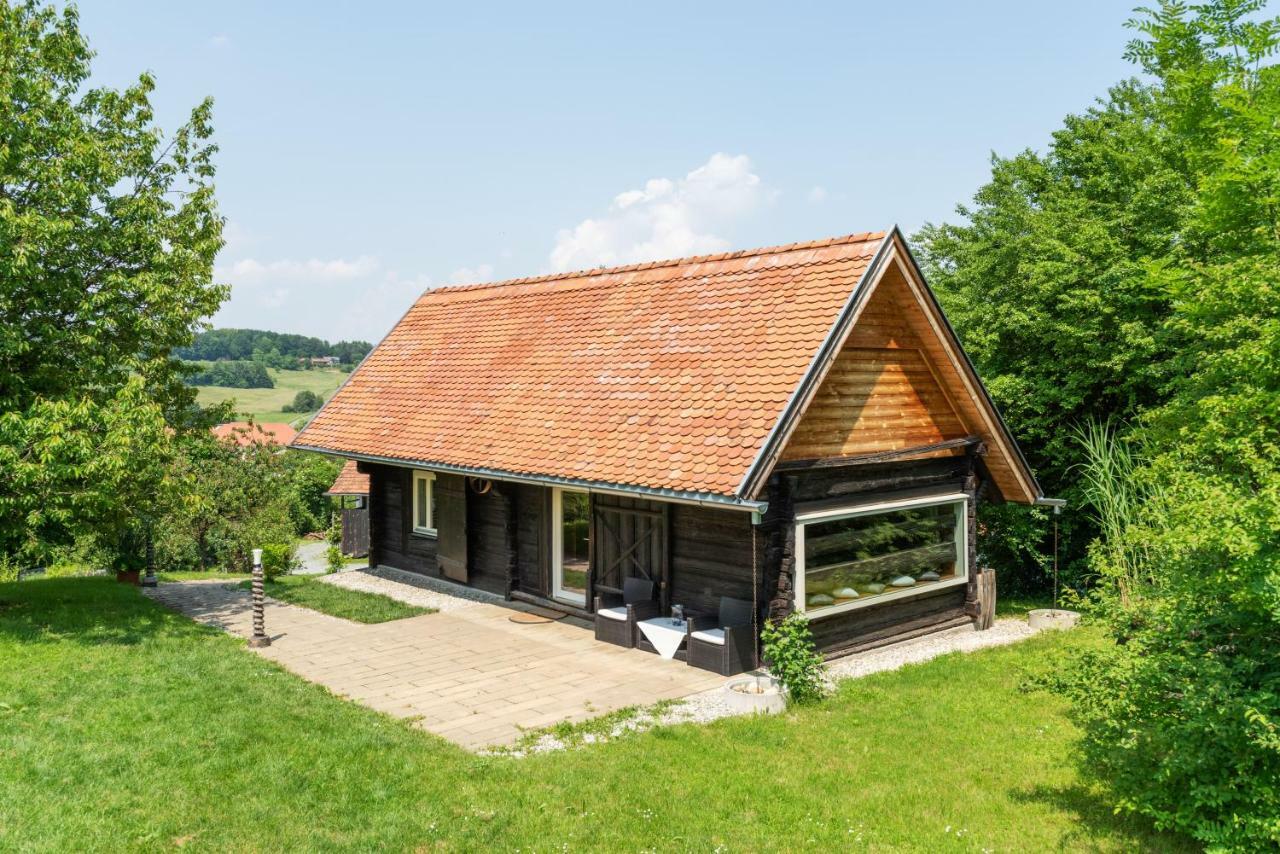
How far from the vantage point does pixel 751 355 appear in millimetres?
12195

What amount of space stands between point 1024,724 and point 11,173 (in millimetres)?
14544

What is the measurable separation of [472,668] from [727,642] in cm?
321

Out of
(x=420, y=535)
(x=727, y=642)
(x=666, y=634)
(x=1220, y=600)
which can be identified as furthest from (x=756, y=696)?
(x=420, y=535)

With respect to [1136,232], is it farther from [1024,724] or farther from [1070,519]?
[1024,724]

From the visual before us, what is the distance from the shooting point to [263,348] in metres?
106

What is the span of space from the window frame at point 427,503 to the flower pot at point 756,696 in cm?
906

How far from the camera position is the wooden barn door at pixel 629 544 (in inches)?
502

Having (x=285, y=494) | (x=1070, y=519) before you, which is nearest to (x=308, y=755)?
(x=1070, y=519)

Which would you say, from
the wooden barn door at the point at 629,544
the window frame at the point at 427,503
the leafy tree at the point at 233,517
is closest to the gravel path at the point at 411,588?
the window frame at the point at 427,503

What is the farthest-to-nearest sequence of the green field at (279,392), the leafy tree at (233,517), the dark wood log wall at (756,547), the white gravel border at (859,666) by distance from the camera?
1. the green field at (279,392)
2. the leafy tree at (233,517)
3. the dark wood log wall at (756,547)
4. the white gravel border at (859,666)

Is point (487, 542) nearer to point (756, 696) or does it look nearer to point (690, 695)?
point (690, 695)

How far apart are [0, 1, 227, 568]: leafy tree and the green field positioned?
192 ft

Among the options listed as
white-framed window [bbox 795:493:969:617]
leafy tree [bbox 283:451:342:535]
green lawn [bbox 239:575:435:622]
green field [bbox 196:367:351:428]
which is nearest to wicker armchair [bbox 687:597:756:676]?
white-framed window [bbox 795:493:969:617]

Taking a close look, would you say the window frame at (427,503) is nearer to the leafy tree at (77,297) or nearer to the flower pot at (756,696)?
the leafy tree at (77,297)
